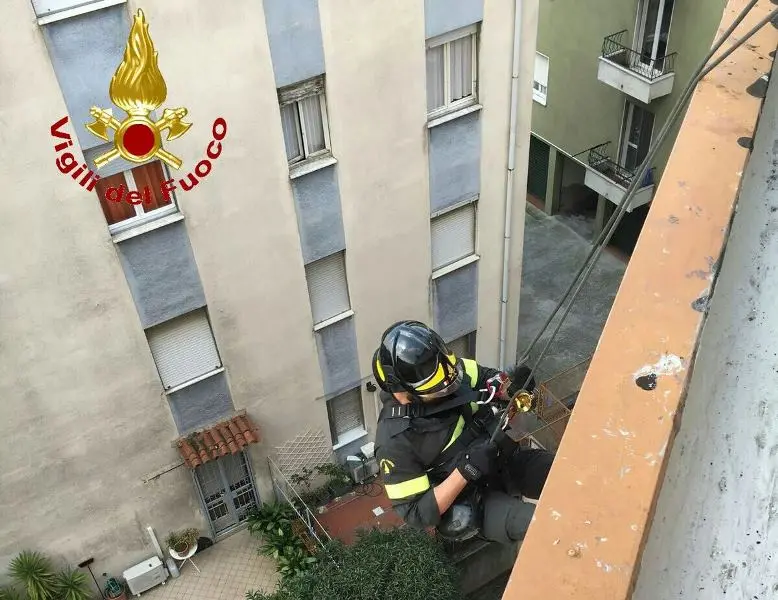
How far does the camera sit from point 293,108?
470 inches

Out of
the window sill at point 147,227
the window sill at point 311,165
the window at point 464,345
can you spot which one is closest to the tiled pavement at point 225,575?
the window at point 464,345

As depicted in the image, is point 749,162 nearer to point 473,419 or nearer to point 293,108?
point 473,419

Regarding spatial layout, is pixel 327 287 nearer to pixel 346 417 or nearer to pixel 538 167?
pixel 346 417

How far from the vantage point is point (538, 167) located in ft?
80.8

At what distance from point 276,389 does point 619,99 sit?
11.6 meters

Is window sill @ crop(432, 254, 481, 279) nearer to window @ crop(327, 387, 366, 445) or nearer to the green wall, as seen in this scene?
window @ crop(327, 387, 366, 445)

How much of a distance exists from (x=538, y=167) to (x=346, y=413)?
1145 cm

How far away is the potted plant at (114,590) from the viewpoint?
49.9ft

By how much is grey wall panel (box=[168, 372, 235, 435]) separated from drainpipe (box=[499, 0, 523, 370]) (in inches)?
223

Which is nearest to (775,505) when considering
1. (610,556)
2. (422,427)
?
(610,556)

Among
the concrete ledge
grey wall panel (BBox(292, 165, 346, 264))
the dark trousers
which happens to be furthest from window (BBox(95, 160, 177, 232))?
the concrete ledge

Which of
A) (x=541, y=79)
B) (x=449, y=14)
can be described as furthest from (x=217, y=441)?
(x=541, y=79)

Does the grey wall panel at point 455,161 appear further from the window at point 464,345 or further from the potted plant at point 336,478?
the potted plant at point 336,478

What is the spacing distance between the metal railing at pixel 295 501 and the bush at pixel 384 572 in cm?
214
